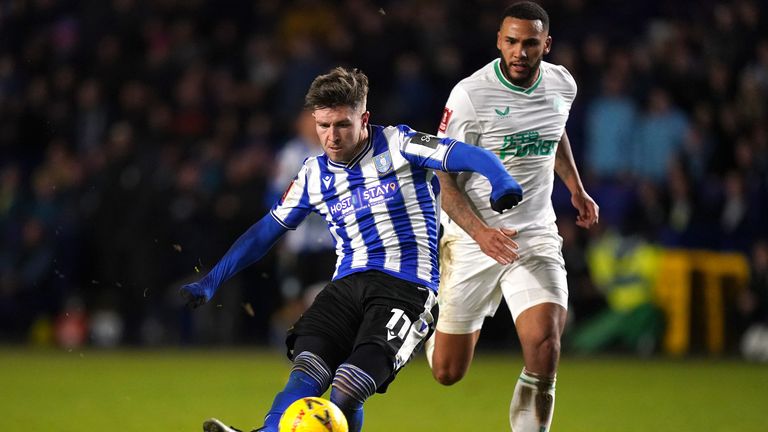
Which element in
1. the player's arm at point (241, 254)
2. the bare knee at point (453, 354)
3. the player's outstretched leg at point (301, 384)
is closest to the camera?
the player's outstretched leg at point (301, 384)

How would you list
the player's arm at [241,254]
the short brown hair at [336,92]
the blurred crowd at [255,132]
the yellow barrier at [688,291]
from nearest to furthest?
the short brown hair at [336,92] < the player's arm at [241,254] < the yellow barrier at [688,291] < the blurred crowd at [255,132]

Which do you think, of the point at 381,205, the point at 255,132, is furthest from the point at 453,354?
the point at 255,132

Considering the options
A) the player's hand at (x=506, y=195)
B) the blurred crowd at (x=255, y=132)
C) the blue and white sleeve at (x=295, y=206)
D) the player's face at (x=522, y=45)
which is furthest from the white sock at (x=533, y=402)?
the blurred crowd at (x=255, y=132)

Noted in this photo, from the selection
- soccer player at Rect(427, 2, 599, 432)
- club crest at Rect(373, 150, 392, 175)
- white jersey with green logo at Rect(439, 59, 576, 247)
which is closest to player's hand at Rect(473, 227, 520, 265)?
soccer player at Rect(427, 2, 599, 432)

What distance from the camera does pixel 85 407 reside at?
9.27 m

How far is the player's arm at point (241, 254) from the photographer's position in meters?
6.08

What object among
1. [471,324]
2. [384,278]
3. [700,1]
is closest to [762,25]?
[700,1]

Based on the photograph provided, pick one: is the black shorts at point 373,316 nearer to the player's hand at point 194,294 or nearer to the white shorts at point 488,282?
the player's hand at point 194,294

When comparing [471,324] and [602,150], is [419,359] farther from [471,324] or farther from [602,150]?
[471,324]

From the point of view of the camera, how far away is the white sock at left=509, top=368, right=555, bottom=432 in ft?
21.4

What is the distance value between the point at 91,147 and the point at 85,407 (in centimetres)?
795

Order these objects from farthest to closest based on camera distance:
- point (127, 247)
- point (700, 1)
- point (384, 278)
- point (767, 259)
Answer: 1. point (700, 1)
2. point (127, 247)
3. point (767, 259)
4. point (384, 278)

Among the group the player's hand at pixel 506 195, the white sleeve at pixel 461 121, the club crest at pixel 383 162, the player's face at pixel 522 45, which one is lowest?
the player's hand at pixel 506 195

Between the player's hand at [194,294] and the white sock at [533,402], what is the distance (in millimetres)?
1719
